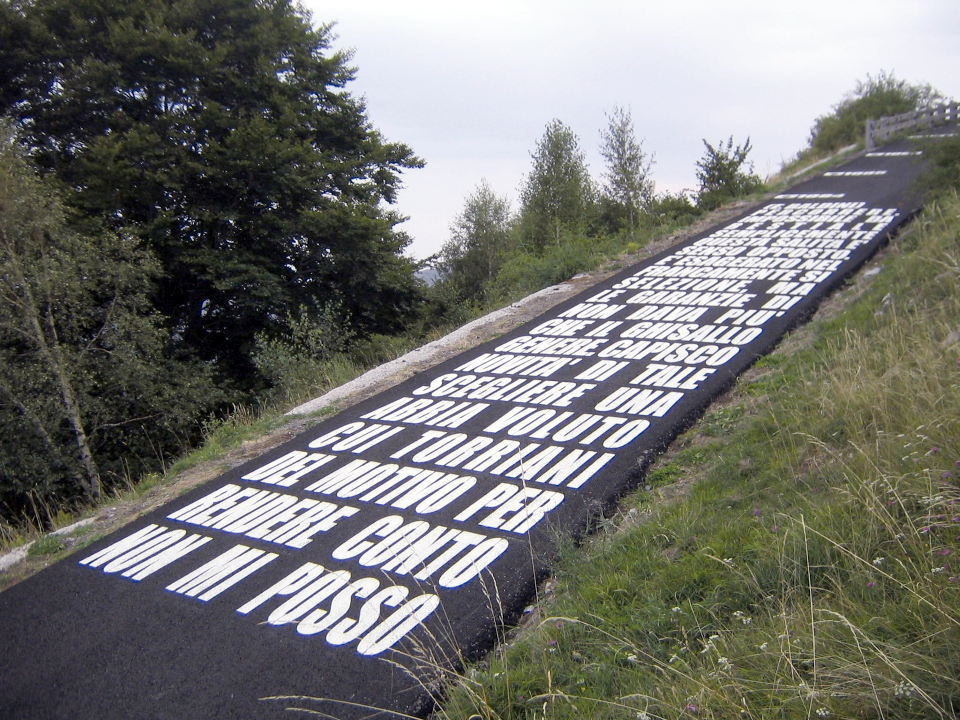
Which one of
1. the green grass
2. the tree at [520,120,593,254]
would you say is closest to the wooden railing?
the tree at [520,120,593,254]

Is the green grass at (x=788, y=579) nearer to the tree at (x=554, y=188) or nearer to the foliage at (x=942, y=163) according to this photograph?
the foliage at (x=942, y=163)

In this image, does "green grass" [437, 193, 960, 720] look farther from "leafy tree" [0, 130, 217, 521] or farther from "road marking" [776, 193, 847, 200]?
"road marking" [776, 193, 847, 200]

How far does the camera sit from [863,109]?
32.7 m

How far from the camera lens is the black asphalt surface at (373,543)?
166 inches

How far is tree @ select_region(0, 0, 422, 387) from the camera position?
18906 mm

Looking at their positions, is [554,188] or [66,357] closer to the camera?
[66,357]

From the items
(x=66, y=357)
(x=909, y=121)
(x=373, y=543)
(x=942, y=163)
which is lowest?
(x=373, y=543)

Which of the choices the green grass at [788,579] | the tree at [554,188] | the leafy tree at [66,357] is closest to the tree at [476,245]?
the tree at [554,188]

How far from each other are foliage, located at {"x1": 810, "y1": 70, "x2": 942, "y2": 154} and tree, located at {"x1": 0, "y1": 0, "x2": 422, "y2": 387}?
2036cm

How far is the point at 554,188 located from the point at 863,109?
14591 mm

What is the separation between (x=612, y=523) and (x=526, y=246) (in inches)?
862

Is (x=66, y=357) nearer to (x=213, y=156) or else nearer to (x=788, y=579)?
(x=213, y=156)

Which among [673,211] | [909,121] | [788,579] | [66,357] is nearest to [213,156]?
[66,357]

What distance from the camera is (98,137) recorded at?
18031 millimetres
